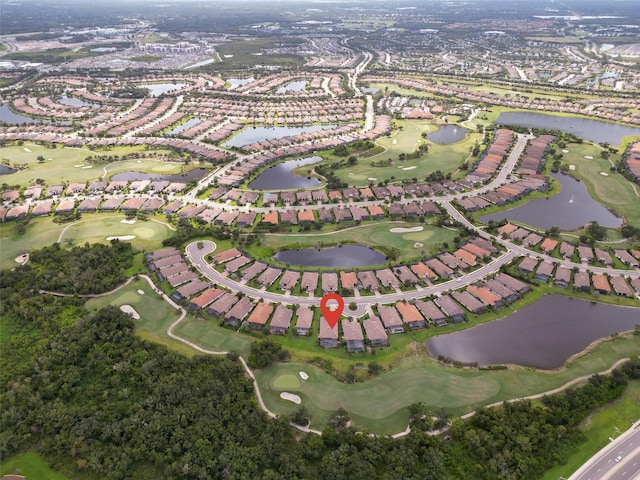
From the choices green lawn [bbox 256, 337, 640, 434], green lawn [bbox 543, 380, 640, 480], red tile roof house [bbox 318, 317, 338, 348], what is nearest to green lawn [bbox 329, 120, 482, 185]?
red tile roof house [bbox 318, 317, 338, 348]

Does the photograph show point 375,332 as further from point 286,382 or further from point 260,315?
point 260,315

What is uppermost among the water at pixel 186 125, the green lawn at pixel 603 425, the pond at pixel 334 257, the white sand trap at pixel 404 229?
the water at pixel 186 125

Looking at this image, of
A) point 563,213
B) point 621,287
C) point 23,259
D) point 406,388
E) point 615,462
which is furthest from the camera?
point 563,213

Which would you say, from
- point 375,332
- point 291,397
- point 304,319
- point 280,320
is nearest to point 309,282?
point 304,319

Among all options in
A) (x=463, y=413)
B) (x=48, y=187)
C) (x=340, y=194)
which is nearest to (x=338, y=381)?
(x=463, y=413)

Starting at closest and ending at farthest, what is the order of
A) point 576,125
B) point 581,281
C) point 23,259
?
point 581,281, point 23,259, point 576,125

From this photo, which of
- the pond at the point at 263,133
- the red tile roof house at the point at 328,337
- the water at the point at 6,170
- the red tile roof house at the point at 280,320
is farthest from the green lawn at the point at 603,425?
the water at the point at 6,170

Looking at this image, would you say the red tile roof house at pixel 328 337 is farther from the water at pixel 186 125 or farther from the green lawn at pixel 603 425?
the water at pixel 186 125

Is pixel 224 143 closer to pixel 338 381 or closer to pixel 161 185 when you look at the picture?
pixel 161 185
